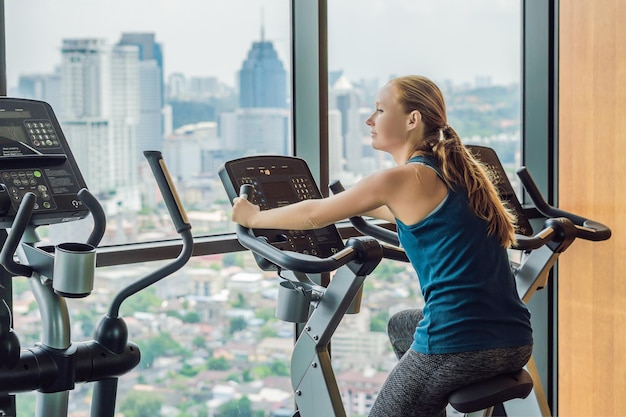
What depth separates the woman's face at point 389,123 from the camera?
2.77 m

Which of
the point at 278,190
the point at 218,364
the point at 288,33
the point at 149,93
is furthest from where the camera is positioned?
the point at 288,33

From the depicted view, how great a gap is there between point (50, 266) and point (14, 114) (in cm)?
44

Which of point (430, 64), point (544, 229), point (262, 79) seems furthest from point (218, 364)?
point (430, 64)

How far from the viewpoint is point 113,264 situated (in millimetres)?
3008

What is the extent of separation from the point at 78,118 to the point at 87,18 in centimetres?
36

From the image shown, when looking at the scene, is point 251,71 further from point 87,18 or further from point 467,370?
point 467,370

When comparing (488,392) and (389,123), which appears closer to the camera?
(488,392)

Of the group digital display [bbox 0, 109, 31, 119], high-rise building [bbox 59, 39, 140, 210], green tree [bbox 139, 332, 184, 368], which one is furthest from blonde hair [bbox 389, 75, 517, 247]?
green tree [bbox 139, 332, 184, 368]

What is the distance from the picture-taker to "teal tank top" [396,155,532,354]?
2576 millimetres

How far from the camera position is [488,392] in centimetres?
258

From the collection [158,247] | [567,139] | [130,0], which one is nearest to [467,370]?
[158,247]

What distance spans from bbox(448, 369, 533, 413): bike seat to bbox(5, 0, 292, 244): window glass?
51.4 inches

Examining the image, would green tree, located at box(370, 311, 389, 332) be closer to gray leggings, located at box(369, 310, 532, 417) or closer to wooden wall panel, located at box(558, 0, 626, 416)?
wooden wall panel, located at box(558, 0, 626, 416)

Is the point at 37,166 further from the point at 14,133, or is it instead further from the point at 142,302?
the point at 142,302
